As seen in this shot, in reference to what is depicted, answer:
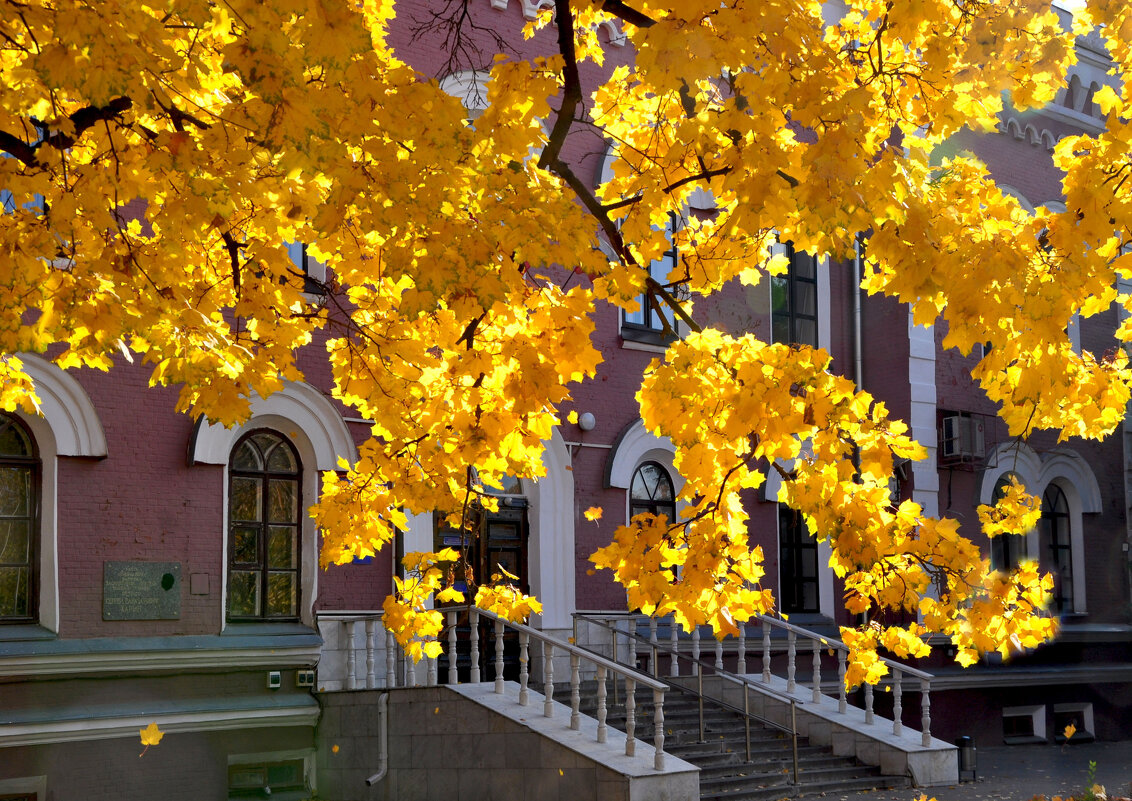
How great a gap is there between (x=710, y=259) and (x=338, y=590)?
7410 mm

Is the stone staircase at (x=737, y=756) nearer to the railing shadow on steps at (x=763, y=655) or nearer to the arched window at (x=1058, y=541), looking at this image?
the railing shadow on steps at (x=763, y=655)

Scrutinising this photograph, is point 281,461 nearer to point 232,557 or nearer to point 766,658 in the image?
point 232,557

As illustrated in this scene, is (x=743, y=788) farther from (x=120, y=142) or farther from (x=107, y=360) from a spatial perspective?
(x=120, y=142)

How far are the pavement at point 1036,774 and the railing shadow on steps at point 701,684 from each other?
971 mm

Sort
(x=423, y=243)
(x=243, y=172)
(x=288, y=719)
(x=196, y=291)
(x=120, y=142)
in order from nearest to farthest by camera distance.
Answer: (x=423, y=243)
(x=243, y=172)
(x=120, y=142)
(x=196, y=291)
(x=288, y=719)

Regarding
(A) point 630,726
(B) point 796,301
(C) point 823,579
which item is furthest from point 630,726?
(B) point 796,301

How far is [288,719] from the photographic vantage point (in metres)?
13.2

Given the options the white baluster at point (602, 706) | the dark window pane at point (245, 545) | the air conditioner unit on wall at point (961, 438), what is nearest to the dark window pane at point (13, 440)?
the dark window pane at point (245, 545)

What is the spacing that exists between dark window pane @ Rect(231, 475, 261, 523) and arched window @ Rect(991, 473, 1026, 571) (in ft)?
37.0

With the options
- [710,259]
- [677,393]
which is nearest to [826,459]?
[677,393]

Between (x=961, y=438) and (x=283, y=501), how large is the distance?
9.94 metres

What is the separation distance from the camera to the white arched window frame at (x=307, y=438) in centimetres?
1352

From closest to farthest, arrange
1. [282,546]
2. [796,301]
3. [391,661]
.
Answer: [391,661] < [282,546] < [796,301]

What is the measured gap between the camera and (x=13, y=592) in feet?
39.8
